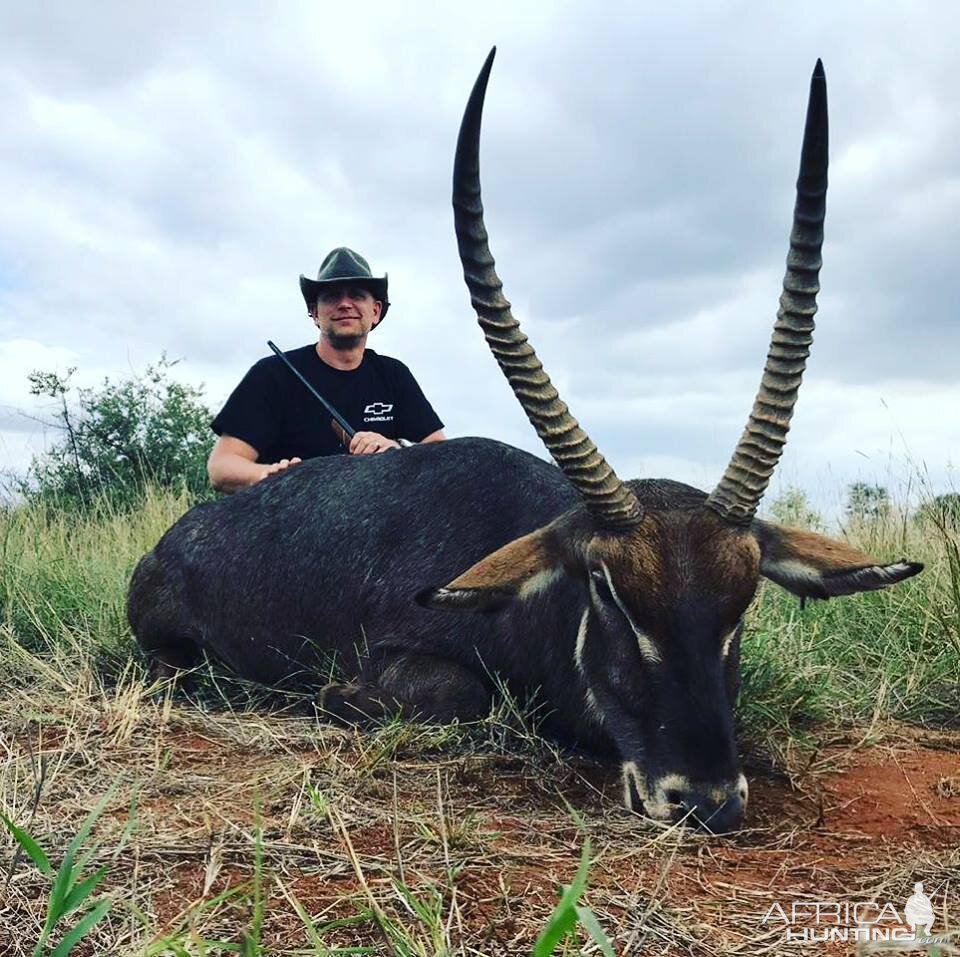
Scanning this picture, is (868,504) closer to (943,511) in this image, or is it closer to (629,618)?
(943,511)

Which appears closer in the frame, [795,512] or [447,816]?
[447,816]

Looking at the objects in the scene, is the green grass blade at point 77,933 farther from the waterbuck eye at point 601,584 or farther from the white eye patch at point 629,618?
the waterbuck eye at point 601,584

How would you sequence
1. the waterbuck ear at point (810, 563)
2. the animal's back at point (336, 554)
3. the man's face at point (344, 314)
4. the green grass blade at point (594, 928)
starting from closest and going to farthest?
the green grass blade at point (594, 928) < the waterbuck ear at point (810, 563) < the animal's back at point (336, 554) < the man's face at point (344, 314)

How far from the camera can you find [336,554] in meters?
5.08

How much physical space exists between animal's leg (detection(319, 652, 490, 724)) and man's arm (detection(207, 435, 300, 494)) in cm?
272

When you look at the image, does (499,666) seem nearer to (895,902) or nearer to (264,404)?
(895,902)

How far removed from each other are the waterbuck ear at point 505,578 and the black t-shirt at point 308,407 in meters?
3.83

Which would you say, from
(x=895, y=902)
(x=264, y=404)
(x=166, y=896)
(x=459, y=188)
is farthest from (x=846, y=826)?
(x=264, y=404)

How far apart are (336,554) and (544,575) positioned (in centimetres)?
147

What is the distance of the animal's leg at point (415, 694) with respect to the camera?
4.32 meters

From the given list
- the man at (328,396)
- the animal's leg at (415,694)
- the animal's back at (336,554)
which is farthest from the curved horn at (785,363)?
the man at (328,396)

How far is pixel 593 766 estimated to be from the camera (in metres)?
4.04

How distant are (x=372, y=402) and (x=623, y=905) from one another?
5.81 m

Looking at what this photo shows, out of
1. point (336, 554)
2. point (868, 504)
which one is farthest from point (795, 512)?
point (336, 554)
